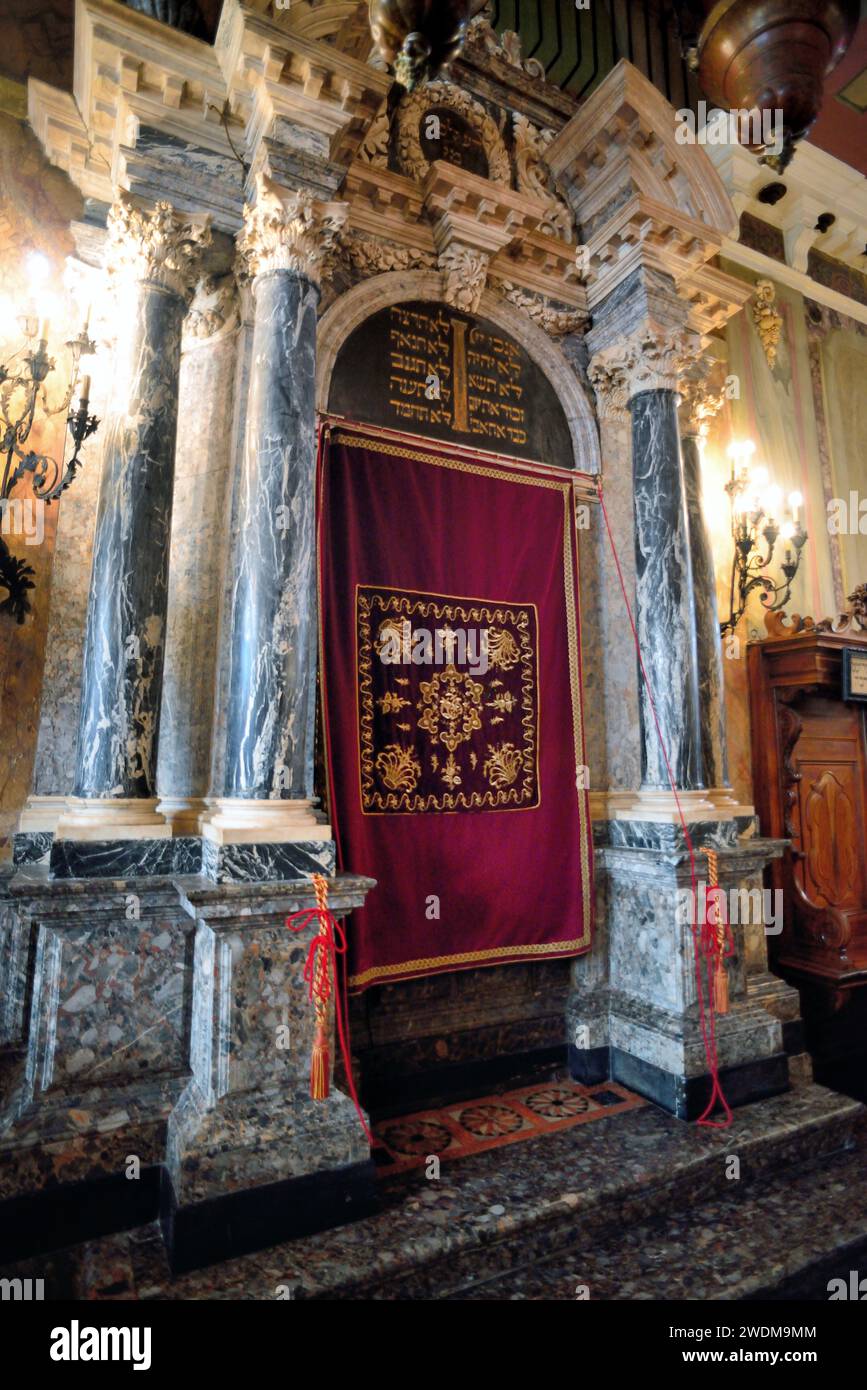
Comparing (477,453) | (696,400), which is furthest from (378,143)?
(696,400)

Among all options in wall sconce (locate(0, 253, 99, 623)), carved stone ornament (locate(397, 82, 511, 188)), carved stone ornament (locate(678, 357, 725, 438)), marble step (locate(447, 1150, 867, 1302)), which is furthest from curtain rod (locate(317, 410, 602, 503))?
marble step (locate(447, 1150, 867, 1302))

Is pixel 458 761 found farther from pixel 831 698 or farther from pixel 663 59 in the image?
pixel 663 59

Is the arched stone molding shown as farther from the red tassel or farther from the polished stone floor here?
the polished stone floor

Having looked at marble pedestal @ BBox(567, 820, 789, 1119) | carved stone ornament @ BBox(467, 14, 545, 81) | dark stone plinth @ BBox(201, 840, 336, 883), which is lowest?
marble pedestal @ BBox(567, 820, 789, 1119)

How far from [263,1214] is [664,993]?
184 centimetres

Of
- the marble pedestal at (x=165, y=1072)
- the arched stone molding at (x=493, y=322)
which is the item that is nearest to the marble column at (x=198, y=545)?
the arched stone molding at (x=493, y=322)

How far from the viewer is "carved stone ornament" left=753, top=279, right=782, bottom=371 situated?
4.95m

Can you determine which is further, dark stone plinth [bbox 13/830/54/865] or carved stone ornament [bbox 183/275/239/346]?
carved stone ornament [bbox 183/275/239/346]

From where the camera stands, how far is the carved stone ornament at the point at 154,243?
9.07 feet

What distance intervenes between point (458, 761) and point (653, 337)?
232 cm

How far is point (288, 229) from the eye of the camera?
2.76m

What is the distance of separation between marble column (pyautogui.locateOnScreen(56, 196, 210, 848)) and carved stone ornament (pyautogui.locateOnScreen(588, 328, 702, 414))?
2064mm

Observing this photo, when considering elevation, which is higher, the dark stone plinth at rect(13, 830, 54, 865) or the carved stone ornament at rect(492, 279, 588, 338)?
the carved stone ornament at rect(492, 279, 588, 338)
